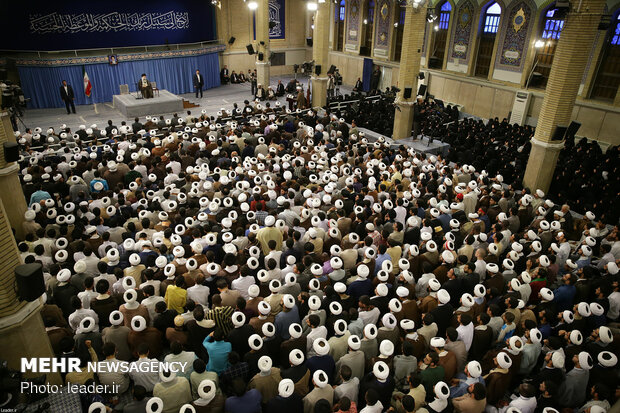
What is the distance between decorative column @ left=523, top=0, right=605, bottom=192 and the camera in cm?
841

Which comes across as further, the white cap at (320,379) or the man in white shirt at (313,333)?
the man in white shirt at (313,333)

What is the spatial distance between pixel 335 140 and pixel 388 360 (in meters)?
8.94

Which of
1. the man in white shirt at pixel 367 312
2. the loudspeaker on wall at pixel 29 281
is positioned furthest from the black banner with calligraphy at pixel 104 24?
the man in white shirt at pixel 367 312

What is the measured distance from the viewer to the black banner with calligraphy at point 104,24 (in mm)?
16391

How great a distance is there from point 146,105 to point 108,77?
3.56m

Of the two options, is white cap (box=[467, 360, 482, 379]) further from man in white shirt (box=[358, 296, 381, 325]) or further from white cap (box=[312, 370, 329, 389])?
white cap (box=[312, 370, 329, 389])

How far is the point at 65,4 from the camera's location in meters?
17.0

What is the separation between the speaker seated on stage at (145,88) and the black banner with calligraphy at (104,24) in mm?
3919

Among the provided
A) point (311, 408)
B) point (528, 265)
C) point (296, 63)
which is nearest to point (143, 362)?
point (311, 408)

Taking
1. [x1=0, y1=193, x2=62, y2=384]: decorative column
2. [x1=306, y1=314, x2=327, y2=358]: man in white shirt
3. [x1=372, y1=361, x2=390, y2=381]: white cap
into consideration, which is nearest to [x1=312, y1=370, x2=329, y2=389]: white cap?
[x1=372, y1=361, x2=390, y2=381]: white cap

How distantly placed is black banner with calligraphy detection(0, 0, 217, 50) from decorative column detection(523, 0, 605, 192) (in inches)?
692

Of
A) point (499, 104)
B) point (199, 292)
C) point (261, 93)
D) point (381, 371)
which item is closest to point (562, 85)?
point (499, 104)

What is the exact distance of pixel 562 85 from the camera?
29.3 feet

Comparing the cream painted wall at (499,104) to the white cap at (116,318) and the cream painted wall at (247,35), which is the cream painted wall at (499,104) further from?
the white cap at (116,318)
